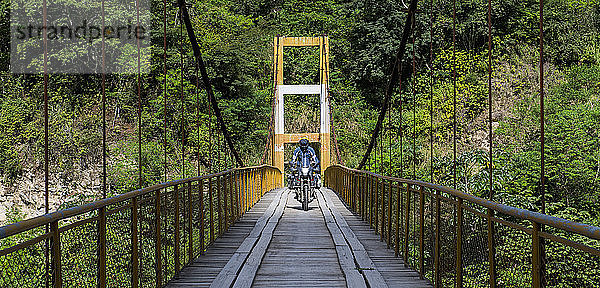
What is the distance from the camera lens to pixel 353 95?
27.5 metres

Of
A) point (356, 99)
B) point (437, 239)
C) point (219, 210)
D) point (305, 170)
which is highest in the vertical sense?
Answer: point (356, 99)

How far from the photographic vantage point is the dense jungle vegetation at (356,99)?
605 inches

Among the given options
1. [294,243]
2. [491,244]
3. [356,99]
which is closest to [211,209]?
[294,243]

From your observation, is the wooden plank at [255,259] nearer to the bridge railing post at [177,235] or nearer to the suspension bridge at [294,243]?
the suspension bridge at [294,243]

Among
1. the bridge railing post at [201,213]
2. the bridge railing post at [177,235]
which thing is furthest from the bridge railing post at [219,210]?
the bridge railing post at [177,235]

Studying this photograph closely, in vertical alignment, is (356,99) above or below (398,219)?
above

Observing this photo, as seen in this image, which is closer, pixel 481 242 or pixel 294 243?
pixel 481 242

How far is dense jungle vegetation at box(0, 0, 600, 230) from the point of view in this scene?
15375 mm

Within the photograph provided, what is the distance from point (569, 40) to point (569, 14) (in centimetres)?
132

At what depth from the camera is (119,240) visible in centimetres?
306

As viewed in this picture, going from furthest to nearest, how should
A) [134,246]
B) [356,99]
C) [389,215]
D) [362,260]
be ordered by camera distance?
[356,99] < [389,215] < [362,260] < [134,246]

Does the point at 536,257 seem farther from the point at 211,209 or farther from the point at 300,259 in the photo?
the point at 211,209

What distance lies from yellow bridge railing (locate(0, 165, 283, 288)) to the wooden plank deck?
0.23 m

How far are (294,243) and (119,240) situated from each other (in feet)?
9.90
